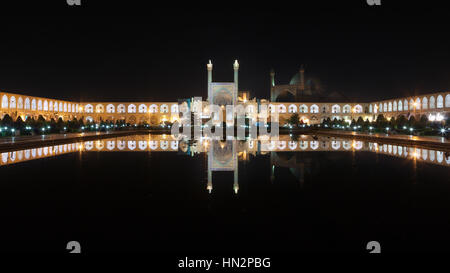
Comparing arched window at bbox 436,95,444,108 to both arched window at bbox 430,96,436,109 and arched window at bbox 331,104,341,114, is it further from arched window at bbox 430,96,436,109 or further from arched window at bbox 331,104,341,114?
arched window at bbox 331,104,341,114

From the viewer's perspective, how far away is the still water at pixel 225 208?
10.5 feet

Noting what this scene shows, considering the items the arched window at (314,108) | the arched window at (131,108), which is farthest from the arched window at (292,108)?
the arched window at (131,108)

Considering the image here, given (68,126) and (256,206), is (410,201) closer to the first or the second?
(256,206)

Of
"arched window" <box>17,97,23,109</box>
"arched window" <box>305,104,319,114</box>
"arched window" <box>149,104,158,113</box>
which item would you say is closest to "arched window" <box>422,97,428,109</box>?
"arched window" <box>305,104,319,114</box>

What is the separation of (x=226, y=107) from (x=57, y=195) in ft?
150

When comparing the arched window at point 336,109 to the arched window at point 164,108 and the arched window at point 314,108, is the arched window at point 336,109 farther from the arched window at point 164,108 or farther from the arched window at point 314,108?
the arched window at point 164,108

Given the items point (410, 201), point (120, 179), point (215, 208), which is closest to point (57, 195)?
point (120, 179)

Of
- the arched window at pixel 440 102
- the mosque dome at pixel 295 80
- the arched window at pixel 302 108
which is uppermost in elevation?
the mosque dome at pixel 295 80

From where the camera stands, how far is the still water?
3.20m

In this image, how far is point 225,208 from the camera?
166 inches

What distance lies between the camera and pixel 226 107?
5038cm

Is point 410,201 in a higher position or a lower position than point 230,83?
lower
